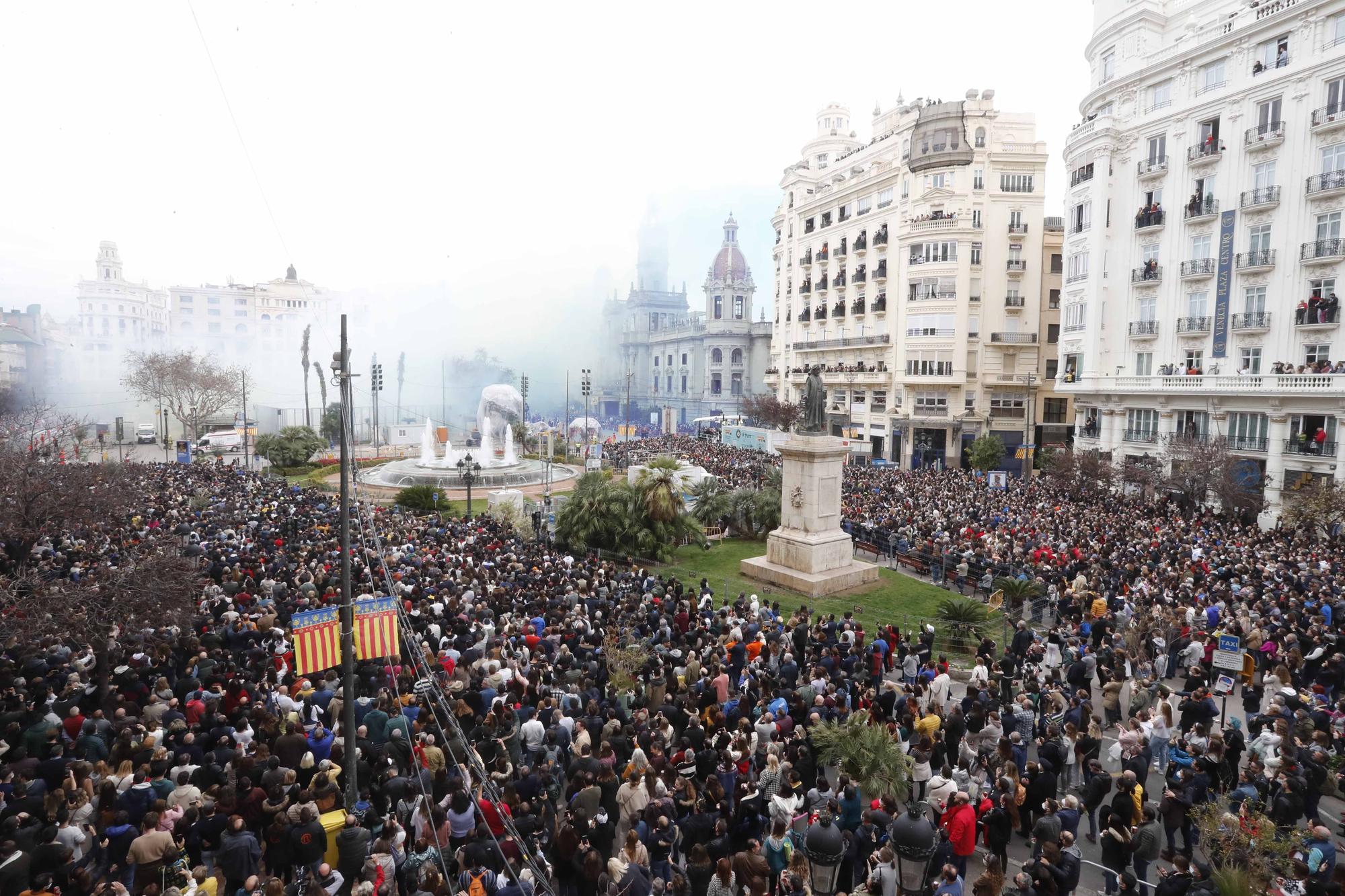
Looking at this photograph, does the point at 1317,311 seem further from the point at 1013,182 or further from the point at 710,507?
the point at 710,507

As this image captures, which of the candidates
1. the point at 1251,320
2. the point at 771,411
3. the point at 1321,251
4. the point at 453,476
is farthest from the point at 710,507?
the point at 771,411

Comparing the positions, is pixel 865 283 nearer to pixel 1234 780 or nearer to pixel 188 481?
pixel 188 481

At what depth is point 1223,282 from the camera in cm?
3375

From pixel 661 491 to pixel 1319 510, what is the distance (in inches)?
784

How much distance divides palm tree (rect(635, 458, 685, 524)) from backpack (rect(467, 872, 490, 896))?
1738 centimetres

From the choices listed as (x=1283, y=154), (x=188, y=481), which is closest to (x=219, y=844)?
(x=188, y=481)

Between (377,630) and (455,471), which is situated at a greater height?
(377,630)

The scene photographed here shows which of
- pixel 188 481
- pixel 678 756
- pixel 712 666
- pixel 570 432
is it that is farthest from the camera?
pixel 570 432

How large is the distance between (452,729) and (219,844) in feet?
8.99

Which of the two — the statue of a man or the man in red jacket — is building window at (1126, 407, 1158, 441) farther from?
the man in red jacket

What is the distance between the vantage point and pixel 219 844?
741 centimetres

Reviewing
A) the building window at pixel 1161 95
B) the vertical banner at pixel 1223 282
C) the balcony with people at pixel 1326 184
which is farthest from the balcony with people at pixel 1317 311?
the building window at pixel 1161 95

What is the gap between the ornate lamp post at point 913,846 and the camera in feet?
24.0

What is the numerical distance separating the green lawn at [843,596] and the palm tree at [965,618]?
3.65 ft
